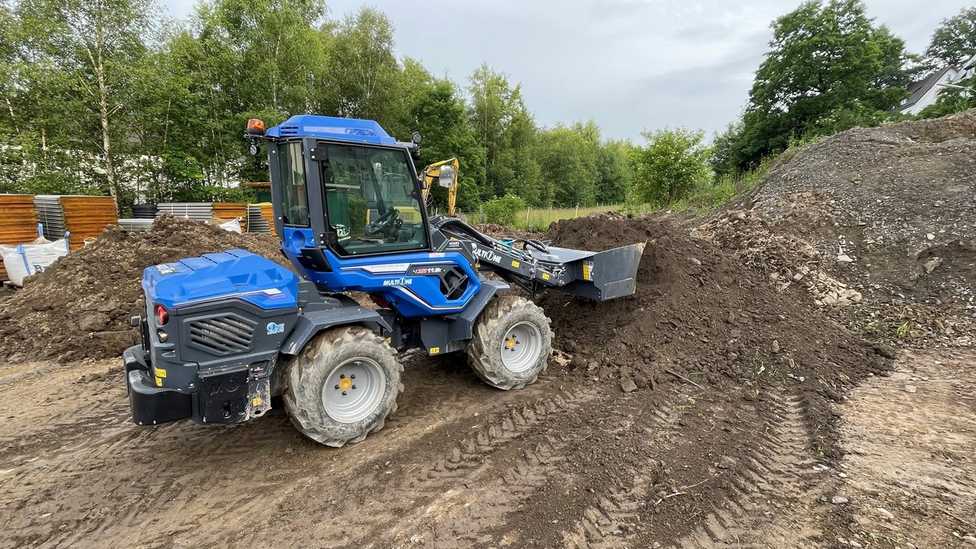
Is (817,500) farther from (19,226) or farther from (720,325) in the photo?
(19,226)

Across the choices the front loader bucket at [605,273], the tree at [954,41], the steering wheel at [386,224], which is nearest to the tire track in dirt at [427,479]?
the front loader bucket at [605,273]

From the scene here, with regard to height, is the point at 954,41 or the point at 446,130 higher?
the point at 954,41

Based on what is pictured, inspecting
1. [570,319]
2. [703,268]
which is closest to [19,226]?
[570,319]

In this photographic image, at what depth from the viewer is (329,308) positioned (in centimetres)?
361

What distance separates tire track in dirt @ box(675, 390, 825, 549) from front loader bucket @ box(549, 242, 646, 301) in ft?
6.57

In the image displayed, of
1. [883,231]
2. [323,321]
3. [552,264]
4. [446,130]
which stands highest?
[446,130]

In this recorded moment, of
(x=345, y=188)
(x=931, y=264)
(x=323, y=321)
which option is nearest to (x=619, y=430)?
(x=323, y=321)

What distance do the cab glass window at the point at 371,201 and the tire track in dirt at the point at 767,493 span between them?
2899mm

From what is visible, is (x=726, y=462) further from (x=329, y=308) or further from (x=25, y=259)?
(x=25, y=259)

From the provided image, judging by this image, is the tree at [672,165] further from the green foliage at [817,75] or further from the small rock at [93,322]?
the small rock at [93,322]

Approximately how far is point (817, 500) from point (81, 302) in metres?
8.46

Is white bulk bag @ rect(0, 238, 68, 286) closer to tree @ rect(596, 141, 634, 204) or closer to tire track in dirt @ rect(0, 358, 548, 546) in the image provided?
tire track in dirt @ rect(0, 358, 548, 546)

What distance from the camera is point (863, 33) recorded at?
25.5 metres

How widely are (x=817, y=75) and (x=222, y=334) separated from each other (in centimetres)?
3302
